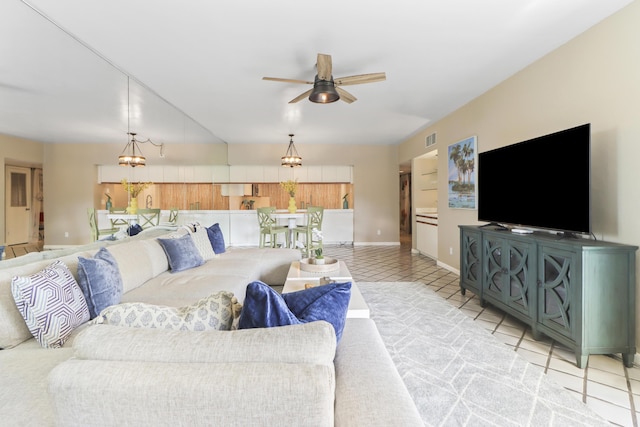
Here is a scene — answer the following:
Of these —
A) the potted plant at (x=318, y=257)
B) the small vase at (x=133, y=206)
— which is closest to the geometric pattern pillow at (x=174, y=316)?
the potted plant at (x=318, y=257)

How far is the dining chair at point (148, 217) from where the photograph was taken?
377 cm

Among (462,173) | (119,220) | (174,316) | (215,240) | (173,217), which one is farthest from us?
(173,217)

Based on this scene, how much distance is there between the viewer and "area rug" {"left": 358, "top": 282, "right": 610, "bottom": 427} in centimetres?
163

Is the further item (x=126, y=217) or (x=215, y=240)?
(x=215, y=240)

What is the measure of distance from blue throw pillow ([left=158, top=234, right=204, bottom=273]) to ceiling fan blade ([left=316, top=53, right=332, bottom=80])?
2150 mm

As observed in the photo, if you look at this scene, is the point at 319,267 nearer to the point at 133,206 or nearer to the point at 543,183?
the point at 543,183

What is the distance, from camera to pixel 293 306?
3.70 feet

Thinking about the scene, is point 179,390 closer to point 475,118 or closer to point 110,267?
point 110,267

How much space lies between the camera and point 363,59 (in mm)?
3117

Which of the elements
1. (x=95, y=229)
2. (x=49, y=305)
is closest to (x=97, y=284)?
(x=49, y=305)

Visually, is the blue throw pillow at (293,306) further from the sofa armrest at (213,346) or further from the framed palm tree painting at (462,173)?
the framed palm tree painting at (462,173)

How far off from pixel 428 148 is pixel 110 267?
18.4 feet

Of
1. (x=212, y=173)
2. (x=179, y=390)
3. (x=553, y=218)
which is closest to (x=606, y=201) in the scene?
(x=553, y=218)

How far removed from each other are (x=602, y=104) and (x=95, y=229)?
4.65m
